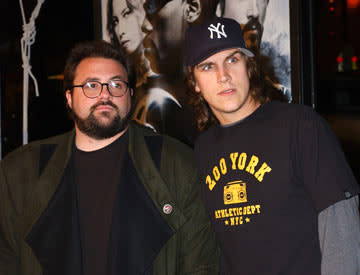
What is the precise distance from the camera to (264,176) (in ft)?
5.49

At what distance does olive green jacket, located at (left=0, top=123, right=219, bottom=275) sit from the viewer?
6.61ft

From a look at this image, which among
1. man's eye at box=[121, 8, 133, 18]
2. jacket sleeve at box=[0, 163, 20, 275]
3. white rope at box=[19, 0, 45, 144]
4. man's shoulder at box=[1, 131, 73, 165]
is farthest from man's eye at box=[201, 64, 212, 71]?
white rope at box=[19, 0, 45, 144]

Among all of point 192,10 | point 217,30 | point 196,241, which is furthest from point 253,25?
point 196,241

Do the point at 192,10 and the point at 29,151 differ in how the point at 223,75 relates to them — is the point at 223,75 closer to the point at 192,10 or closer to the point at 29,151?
the point at 192,10

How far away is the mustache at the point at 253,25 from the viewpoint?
242 centimetres

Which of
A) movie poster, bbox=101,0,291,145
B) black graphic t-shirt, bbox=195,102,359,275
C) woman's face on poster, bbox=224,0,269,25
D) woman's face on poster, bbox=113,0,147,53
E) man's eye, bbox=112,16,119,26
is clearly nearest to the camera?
black graphic t-shirt, bbox=195,102,359,275

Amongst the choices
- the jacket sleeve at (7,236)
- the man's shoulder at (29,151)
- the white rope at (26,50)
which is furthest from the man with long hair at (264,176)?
the white rope at (26,50)

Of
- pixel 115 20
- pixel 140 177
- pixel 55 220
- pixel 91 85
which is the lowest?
pixel 55 220

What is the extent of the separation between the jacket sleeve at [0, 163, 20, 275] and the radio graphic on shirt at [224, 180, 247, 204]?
3.93ft

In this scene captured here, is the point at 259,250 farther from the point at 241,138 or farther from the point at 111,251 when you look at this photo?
the point at 111,251

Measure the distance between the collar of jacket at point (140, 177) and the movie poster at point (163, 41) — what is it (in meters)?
0.66

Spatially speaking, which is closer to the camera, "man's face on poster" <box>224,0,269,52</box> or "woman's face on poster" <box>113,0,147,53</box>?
"man's face on poster" <box>224,0,269,52</box>

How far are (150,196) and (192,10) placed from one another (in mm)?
1398

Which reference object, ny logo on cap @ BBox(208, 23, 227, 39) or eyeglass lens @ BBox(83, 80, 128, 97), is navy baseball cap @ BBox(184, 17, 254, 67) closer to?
ny logo on cap @ BBox(208, 23, 227, 39)
